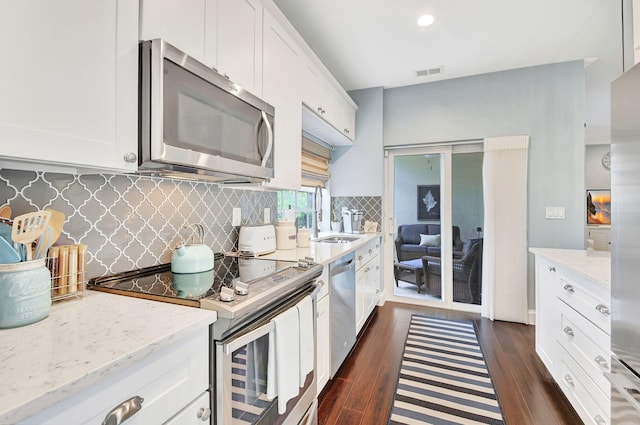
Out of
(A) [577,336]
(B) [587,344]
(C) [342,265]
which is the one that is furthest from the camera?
(C) [342,265]

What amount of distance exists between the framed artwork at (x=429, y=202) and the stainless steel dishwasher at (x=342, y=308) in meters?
1.70

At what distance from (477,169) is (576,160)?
34.8 inches

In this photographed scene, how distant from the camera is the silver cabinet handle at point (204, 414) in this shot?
0.84m

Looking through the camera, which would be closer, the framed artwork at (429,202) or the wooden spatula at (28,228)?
the wooden spatula at (28,228)

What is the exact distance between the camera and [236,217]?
203 cm

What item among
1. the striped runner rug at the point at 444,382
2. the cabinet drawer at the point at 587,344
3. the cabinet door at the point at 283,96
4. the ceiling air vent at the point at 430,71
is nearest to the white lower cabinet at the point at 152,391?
the cabinet door at the point at 283,96

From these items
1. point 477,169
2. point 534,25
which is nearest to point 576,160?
point 477,169

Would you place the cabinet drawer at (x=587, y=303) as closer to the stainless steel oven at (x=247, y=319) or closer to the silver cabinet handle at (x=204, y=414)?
the stainless steel oven at (x=247, y=319)

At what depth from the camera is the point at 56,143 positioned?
794 mm

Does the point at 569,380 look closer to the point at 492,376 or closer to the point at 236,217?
the point at 492,376

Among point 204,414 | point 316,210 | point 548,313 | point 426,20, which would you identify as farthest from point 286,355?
point 426,20

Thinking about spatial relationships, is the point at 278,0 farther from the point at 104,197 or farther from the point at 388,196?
the point at 388,196

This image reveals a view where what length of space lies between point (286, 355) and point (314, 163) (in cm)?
231

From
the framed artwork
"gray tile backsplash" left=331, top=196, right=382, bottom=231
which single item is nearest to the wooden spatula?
"gray tile backsplash" left=331, top=196, right=382, bottom=231
